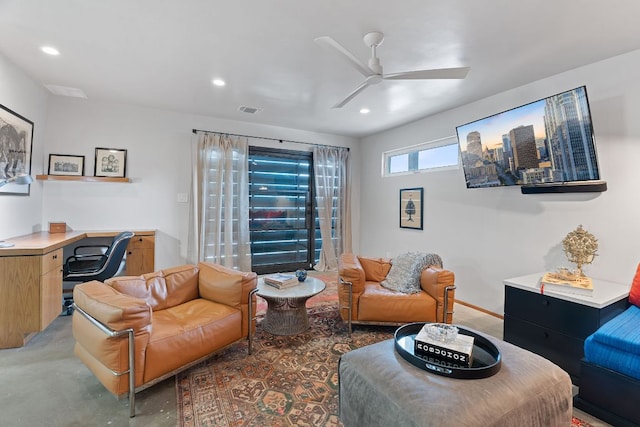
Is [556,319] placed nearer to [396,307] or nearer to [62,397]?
[396,307]

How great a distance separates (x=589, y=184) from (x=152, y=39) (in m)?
4.00

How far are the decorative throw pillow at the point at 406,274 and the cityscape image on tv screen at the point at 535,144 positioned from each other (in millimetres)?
1274

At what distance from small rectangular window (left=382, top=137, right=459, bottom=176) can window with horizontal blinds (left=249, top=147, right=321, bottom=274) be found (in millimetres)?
1467

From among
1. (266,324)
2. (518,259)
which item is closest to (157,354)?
(266,324)

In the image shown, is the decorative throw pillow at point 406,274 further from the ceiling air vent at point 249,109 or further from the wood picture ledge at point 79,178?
the wood picture ledge at point 79,178

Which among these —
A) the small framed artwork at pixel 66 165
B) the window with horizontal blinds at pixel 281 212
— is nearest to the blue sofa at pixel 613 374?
the window with horizontal blinds at pixel 281 212

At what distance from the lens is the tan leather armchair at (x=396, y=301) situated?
278 cm

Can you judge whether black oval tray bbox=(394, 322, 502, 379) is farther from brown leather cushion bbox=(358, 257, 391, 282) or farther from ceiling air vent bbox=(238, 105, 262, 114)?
ceiling air vent bbox=(238, 105, 262, 114)

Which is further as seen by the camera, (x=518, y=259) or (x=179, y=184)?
(x=179, y=184)

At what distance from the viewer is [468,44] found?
2.41 m

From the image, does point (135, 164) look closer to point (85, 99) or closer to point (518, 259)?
point (85, 99)

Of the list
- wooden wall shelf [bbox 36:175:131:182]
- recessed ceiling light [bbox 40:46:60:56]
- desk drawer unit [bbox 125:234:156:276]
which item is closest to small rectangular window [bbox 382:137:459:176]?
desk drawer unit [bbox 125:234:156:276]

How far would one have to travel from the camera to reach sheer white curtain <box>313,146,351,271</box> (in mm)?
5395

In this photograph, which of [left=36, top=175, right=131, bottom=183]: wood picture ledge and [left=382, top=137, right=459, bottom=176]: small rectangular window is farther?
[left=382, top=137, right=459, bottom=176]: small rectangular window
